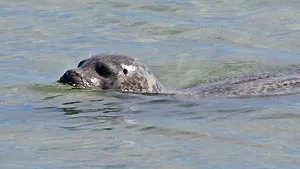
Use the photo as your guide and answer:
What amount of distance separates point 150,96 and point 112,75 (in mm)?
523

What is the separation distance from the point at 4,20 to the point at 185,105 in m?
7.64

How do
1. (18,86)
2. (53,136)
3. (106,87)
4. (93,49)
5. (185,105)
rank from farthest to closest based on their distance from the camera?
1. (93,49)
2. (18,86)
3. (106,87)
4. (185,105)
5. (53,136)

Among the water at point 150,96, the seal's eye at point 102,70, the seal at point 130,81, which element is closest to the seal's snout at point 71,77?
the seal at point 130,81

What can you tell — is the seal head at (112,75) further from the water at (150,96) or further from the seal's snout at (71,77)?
the water at (150,96)

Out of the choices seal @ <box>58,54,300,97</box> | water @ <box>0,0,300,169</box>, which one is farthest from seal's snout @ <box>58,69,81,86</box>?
water @ <box>0,0,300,169</box>

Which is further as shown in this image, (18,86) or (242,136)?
(18,86)

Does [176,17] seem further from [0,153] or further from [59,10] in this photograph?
[0,153]

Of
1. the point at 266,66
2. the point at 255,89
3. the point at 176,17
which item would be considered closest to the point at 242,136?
the point at 255,89

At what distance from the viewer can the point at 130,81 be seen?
36.4ft

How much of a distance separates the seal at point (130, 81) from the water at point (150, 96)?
0.20 meters

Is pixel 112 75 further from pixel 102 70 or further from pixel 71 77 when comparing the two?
pixel 71 77

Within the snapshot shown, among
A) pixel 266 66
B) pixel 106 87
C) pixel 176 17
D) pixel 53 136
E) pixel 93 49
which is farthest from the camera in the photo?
pixel 176 17

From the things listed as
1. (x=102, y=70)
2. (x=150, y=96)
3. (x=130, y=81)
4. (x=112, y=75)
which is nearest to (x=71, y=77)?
(x=102, y=70)

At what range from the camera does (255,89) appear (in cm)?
1116
